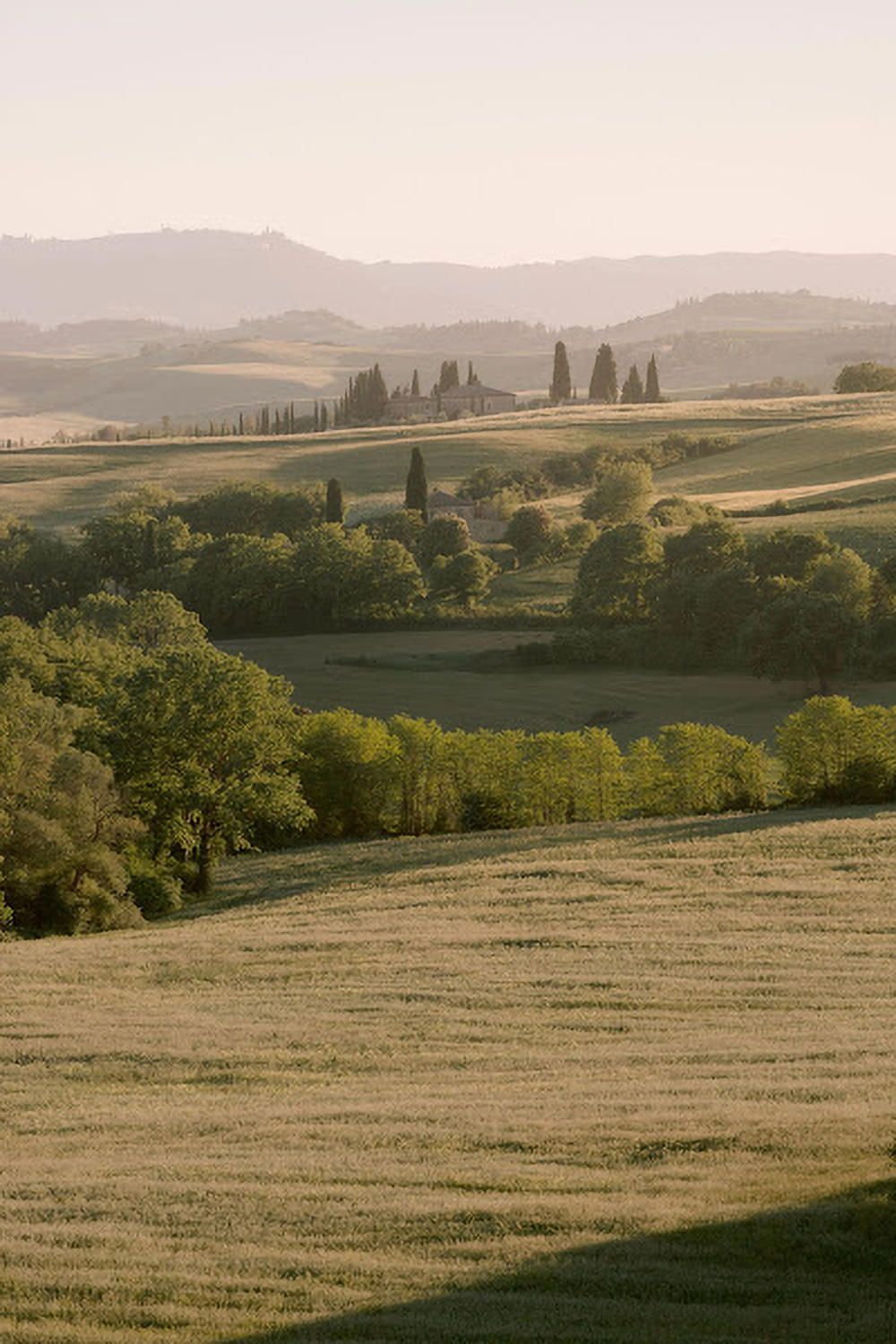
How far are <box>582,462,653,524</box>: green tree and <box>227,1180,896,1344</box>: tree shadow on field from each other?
119 m

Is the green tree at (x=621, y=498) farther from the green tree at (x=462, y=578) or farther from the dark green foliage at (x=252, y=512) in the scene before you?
the green tree at (x=462, y=578)

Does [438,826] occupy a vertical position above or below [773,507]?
below

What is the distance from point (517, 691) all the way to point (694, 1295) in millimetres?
71361

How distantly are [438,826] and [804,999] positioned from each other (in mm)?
27989

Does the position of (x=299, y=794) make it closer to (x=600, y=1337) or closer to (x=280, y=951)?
(x=280, y=951)

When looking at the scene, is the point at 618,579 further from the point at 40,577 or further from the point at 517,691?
the point at 40,577

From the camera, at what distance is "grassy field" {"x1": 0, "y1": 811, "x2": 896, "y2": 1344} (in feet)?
58.1

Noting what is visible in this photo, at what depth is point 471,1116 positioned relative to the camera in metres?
24.2

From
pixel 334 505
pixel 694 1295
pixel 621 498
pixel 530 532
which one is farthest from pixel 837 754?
pixel 334 505

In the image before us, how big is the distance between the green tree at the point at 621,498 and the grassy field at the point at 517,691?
126ft

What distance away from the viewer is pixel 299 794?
58469 millimetres

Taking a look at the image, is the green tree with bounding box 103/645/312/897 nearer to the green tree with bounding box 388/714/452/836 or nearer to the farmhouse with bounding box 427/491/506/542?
the green tree with bounding box 388/714/452/836

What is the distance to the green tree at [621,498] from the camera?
139m

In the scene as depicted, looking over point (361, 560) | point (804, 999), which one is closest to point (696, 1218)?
point (804, 999)
